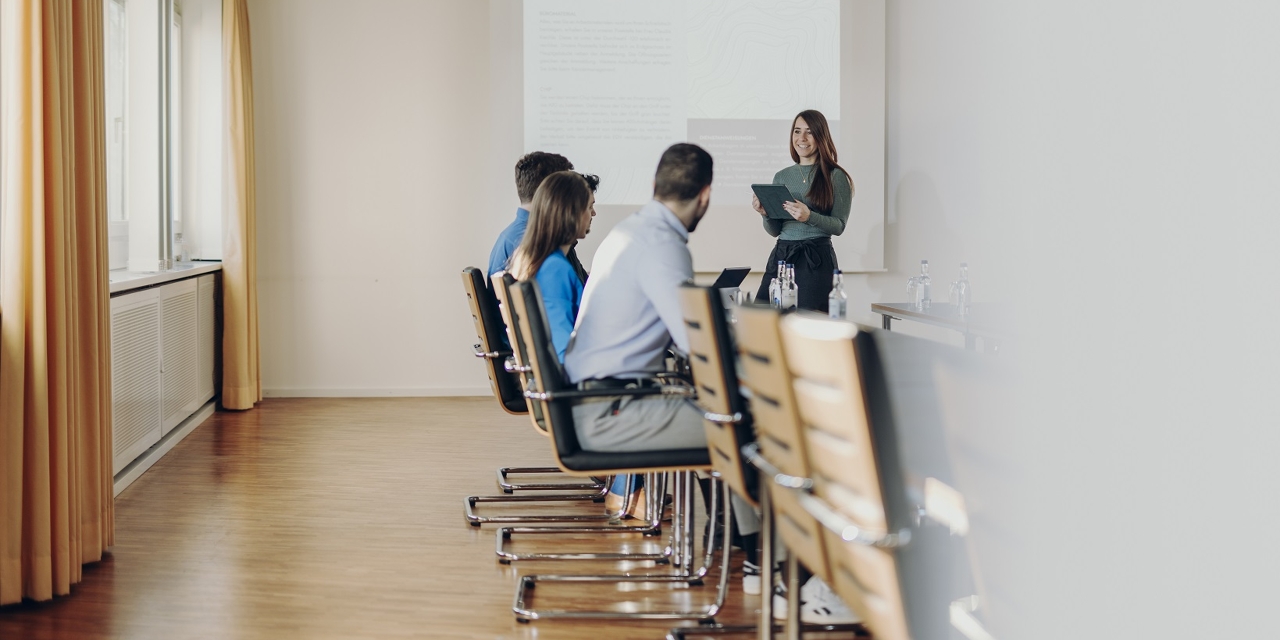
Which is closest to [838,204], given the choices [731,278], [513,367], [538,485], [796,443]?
[731,278]

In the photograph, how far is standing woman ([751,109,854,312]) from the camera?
208 inches

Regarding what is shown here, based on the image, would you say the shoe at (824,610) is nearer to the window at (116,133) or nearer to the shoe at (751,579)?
the shoe at (751,579)

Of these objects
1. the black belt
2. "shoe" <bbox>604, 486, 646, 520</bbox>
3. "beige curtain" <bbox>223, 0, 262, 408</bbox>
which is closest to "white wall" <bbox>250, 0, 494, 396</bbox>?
"beige curtain" <bbox>223, 0, 262, 408</bbox>

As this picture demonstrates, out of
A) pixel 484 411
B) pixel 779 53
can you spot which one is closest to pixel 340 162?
pixel 484 411

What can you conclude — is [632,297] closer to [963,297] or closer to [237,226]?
[963,297]

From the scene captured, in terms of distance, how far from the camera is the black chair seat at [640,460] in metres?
2.83

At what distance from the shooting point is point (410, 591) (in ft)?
10.7

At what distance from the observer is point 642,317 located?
304 cm

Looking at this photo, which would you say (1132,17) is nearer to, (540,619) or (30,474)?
(540,619)

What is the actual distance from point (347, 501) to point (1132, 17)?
3314 millimetres

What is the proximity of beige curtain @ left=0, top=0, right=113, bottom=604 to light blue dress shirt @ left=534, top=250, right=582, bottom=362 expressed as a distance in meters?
1.42

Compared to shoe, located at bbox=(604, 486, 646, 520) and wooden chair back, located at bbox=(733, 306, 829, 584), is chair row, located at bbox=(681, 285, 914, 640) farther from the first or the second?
shoe, located at bbox=(604, 486, 646, 520)

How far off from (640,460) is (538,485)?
1851 mm

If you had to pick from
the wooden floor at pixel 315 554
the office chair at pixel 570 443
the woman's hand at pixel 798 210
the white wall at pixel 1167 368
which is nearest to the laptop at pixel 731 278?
the woman's hand at pixel 798 210
